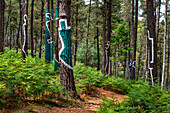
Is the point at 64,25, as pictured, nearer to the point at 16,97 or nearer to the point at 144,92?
the point at 16,97

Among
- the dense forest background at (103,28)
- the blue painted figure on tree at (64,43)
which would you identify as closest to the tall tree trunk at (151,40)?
the dense forest background at (103,28)

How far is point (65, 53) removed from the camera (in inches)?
250

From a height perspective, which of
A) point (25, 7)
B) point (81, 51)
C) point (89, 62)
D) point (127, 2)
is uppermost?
point (127, 2)

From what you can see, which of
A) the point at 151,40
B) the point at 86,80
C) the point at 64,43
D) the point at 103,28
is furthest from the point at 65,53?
the point at 103,28

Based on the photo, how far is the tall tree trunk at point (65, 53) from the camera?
619 cm

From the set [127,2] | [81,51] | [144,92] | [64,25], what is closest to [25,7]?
[64,25]

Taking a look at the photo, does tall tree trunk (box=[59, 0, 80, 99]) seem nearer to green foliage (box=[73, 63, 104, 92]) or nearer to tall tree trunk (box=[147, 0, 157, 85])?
green foliage (box=[73, 63, 104, 92])

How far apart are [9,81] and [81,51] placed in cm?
2921

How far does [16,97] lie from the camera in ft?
14.9

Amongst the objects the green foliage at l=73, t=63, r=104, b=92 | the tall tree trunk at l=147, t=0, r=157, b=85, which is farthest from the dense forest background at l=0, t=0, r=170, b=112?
the green foliage at l=73, t=63, r=104, b=92

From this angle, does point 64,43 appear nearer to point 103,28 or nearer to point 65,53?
point 65,53

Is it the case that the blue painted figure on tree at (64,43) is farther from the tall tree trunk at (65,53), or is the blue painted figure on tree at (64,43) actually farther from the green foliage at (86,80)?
the green foliage at (86,80)

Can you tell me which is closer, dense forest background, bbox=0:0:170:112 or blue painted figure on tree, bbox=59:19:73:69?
blue painted figure on tree, bbox=59:19:73:69

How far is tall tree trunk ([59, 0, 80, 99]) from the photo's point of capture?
244 inches
